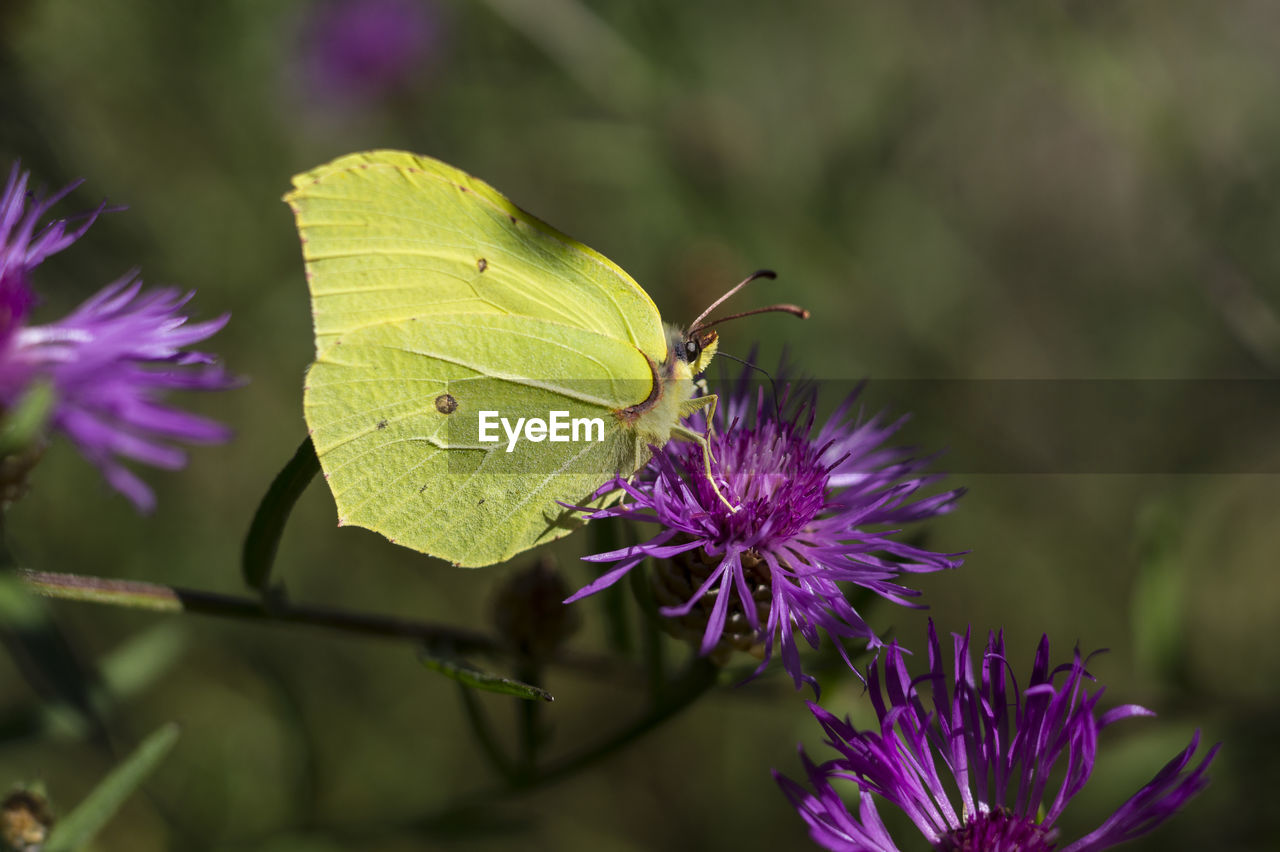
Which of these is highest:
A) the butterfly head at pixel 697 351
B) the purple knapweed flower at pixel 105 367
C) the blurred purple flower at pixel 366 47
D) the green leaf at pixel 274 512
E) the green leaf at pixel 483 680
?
the blurred purple flower at pixel 366 47

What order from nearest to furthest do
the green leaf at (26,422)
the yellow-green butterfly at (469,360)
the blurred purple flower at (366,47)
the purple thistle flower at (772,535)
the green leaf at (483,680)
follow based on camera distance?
the green leaf at (26,422), the green leaf at (483,680), the purple thistle flower at (772,535), the yellow-green butterfly at (469,360), the blurred purple flower at (366,47)

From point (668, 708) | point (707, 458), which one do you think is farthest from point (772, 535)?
point (668, 708)

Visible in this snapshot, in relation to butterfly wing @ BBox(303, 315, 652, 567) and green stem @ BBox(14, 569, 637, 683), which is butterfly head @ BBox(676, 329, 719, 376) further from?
green stem @ BBox(14, 569, 637, 683)

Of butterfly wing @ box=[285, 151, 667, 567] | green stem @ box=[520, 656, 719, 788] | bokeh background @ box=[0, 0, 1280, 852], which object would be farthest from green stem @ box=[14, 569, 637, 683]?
bokeh background @ box=[0, 0, 1280, 852]

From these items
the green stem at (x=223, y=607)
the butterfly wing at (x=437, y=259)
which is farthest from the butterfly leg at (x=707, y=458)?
the green stem at (x=223, y=607)

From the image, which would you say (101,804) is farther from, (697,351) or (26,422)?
(697,351)

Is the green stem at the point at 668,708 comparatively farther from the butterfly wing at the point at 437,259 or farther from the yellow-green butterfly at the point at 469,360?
the butterfly wing at the point at 437,259
